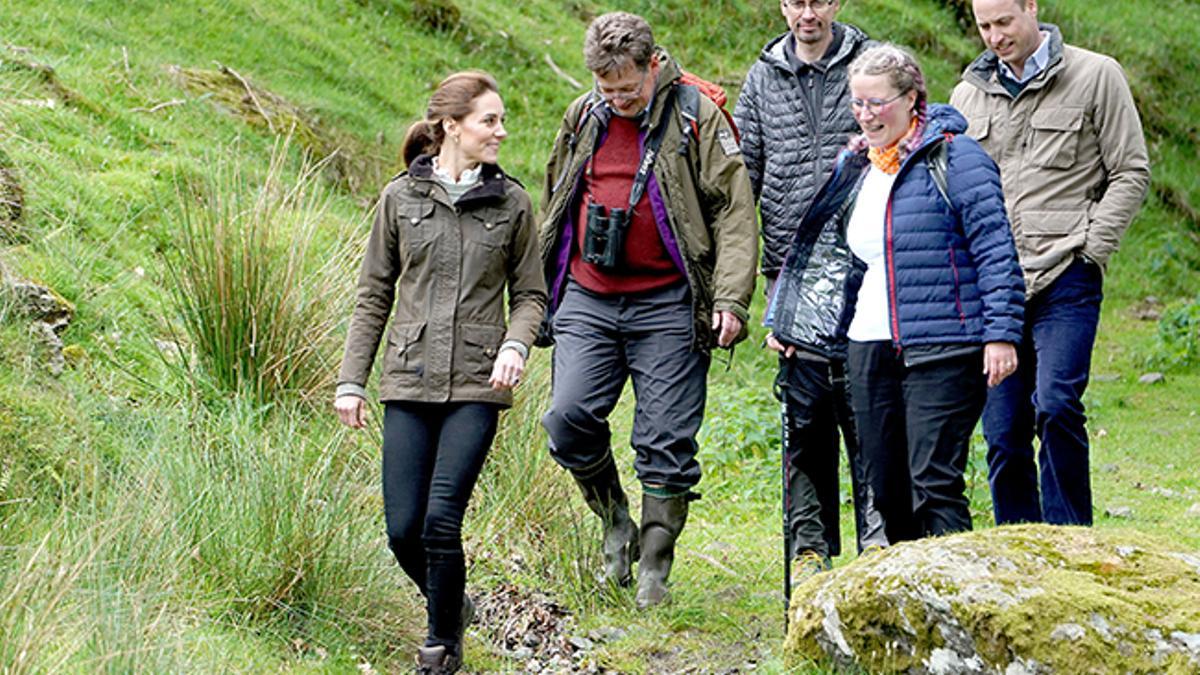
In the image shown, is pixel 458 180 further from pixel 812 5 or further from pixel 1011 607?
pixel 1011 607

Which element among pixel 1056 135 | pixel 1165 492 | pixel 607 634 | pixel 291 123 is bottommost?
pixel 1165 492

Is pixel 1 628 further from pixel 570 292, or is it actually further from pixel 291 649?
pixel 570 292

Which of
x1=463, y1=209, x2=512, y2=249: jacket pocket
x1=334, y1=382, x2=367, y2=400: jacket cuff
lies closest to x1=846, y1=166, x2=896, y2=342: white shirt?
x1=463, y1=209, x2=512, y2=249: jacket pocket

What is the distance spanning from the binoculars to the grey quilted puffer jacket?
663 mm

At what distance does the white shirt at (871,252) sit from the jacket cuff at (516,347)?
1130mm

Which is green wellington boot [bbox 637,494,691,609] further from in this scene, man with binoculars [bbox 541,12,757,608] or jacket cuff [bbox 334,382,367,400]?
jacket cuff [bbox 334,382,367,400]

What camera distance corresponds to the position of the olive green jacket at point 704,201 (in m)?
5.82

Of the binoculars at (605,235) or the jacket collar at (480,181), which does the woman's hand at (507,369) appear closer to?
the jacket collar at (480,181)

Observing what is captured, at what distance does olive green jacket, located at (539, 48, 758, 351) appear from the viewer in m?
5.82

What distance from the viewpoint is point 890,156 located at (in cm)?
534

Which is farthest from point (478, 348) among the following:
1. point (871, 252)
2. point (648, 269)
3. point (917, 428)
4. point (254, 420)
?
point (254, 420)

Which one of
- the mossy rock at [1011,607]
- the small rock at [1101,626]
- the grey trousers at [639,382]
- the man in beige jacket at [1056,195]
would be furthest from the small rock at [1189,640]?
the grey trousers at [639,382]

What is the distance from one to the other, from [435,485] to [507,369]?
43 centimetres

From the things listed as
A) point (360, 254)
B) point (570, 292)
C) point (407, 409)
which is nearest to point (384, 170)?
point (360, 254)
